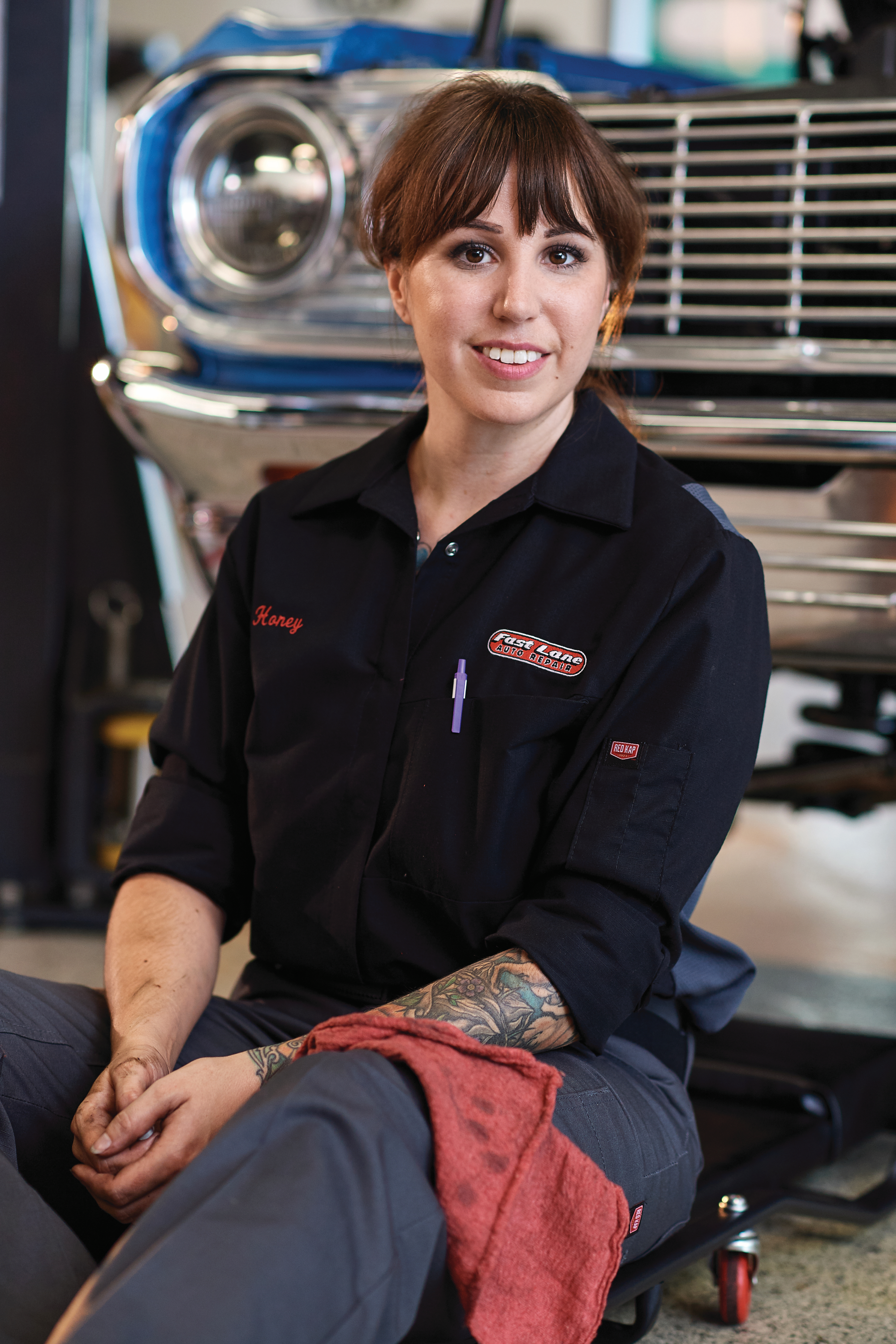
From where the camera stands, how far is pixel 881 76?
164 cm

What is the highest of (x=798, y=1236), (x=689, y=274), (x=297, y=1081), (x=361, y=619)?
(x=689, y=274)

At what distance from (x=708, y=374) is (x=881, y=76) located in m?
0.40

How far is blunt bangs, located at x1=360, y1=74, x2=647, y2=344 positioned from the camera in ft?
3.82

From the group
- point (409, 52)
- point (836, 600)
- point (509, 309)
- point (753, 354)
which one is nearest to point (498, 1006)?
point (509, 309)

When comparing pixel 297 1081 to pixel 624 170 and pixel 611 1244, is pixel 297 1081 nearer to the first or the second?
pixel 611 1244

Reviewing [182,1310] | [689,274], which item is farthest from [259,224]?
[182,1310]

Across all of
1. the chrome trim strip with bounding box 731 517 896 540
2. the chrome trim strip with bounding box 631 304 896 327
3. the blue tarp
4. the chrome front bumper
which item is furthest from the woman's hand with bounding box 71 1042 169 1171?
the blue tarp

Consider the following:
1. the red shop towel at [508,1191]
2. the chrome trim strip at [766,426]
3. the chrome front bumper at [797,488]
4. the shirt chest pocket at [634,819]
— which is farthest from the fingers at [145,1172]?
the chrome trim strip at [766,426]

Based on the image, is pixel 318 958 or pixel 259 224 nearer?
pixel 318 958

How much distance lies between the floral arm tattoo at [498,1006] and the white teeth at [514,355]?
50 centimetres

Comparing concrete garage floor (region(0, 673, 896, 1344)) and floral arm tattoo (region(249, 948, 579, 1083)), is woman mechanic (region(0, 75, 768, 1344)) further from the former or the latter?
concrete garage floor (region(0, 673, 896, 1344))

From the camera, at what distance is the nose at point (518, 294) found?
3.78ft

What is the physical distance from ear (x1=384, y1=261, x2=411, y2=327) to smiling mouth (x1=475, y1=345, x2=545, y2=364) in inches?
5.7

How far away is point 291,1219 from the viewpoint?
796 millimetres
